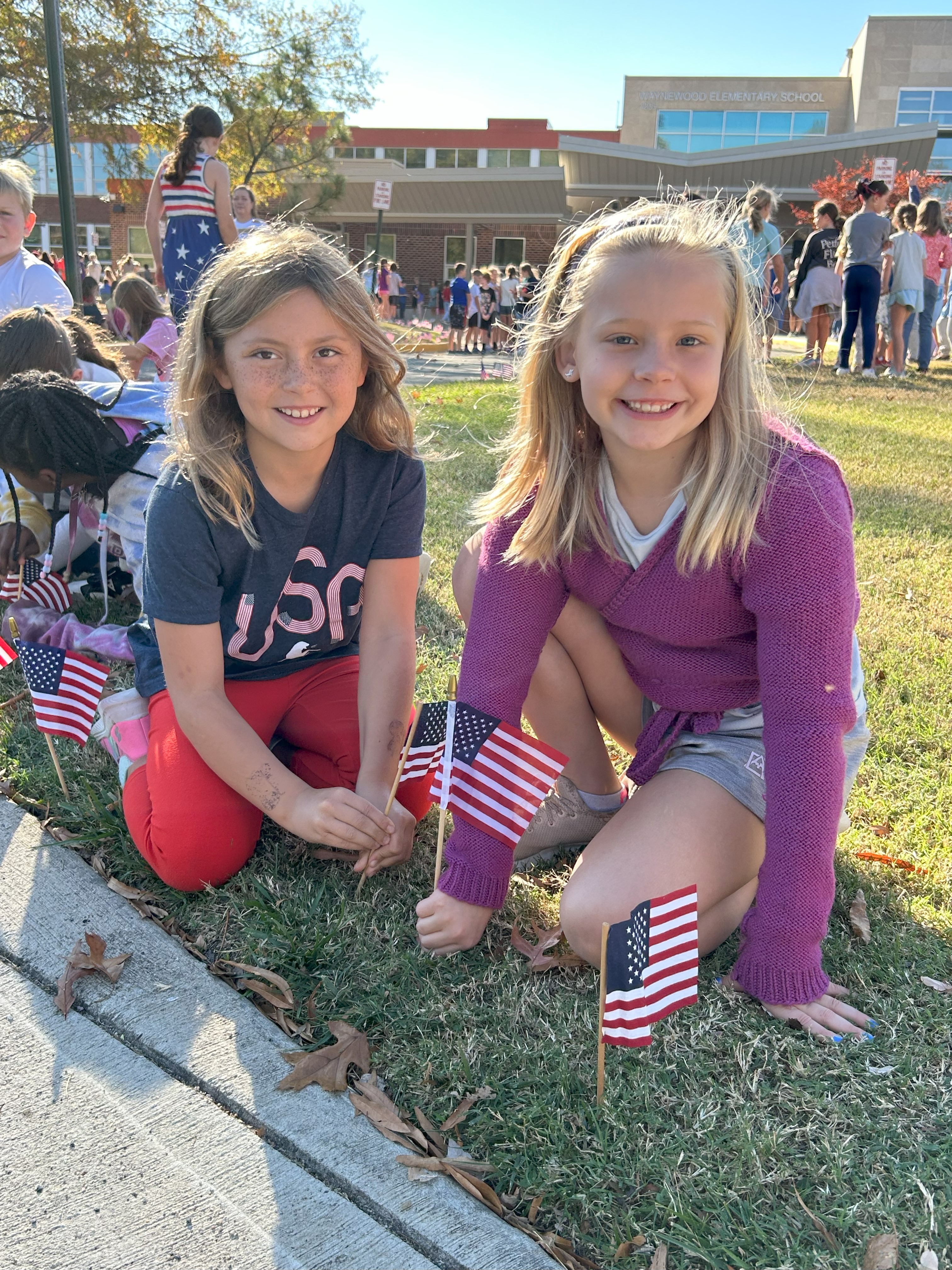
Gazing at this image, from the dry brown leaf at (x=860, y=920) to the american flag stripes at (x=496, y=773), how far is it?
2.43ft

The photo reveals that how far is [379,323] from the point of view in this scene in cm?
249

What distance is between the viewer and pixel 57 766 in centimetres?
261

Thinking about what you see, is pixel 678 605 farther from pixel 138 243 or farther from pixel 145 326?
pixel 138 243

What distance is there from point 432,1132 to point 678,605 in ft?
3.62

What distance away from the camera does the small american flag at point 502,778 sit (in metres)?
2.10

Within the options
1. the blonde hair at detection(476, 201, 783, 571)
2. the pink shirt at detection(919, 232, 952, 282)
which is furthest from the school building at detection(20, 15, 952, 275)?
the blonde hair at detection(476, 201, 783, 571)

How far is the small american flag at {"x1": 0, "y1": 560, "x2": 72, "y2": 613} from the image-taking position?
11.9 ft

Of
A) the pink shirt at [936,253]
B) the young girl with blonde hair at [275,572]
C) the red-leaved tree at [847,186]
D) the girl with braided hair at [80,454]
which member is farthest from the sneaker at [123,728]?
the red-leaved tree at [847,186]

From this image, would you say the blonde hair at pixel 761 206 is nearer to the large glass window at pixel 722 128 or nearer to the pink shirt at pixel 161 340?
the pink shirt at pixel 161 340

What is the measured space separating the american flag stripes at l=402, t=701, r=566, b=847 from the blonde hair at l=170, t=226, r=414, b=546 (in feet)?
2.32

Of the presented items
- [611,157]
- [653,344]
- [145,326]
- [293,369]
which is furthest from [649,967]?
[611,157]

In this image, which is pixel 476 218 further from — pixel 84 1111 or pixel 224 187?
pixel 84 1111

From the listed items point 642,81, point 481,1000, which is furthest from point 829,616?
point 642,81

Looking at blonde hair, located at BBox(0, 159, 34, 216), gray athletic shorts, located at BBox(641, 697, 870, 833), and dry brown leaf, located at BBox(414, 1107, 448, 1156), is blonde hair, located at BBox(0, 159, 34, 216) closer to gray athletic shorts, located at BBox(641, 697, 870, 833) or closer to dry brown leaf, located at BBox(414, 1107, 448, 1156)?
gray athletic shorts, located at BBox(641, 697, 870, 833)
